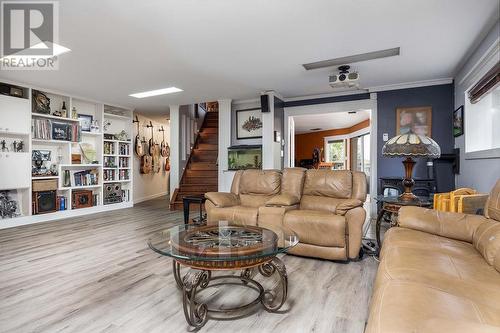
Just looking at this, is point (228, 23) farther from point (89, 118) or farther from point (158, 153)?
point (158, 153)

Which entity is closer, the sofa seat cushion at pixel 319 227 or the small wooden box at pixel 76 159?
the sofa seat cushion at pixel 319 227

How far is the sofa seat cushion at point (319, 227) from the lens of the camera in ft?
8.62

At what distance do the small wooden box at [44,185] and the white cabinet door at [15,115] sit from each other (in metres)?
0.88

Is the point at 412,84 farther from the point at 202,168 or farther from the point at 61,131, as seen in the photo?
the point at 61,131

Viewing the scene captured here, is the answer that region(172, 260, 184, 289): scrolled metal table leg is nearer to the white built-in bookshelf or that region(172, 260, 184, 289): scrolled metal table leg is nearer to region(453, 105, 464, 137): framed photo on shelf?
the white built-in bookshelf

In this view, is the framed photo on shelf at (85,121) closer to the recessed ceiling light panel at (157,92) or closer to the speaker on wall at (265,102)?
the recessed ceiling light panel at (157,92)

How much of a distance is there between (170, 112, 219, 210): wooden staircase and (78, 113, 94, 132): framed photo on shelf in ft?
7.43

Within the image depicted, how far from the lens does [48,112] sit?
203 inches

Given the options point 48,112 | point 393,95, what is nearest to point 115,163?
point 48,112

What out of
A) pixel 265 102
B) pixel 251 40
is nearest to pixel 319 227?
pixel 251 40

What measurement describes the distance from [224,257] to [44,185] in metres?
4.88

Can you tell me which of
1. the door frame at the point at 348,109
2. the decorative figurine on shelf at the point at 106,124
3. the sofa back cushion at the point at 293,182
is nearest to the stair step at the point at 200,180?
the door frame at the point at 348,109


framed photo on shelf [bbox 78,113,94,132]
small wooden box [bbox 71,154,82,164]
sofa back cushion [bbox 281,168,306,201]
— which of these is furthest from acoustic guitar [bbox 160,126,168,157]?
sofa back cushion [bbox 281,168,306,201]

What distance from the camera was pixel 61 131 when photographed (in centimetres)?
529
